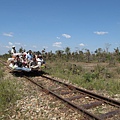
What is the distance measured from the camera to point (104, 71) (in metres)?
13.6

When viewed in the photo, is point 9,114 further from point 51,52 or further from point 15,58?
point 51,52

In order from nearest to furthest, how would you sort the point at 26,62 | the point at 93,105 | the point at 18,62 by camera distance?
1. the point at 93,105
2. the point at 18,62
3. the point at 26,62

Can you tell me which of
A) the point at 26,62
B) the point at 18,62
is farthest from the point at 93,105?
the point at 26,62

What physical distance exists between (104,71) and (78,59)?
1684cm

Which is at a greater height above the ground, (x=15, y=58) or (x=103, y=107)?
Result: (x=15, y=58)

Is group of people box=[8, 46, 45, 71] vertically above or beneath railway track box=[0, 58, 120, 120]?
above

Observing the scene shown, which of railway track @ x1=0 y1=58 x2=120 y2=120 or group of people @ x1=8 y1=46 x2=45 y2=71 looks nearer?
railway track @ x1=0 y1=58 x2=120 y2=120

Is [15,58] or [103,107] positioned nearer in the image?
[103,107]

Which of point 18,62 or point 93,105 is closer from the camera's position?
point 93,105

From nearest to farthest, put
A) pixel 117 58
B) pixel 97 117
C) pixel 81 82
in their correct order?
1. pixel 97 117
2. pixel 81 82
3. pixel 117 58

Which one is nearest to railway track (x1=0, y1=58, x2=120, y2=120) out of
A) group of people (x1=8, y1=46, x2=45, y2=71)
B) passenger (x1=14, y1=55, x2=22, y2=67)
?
group of people (x1=8, y1=46, x2=45, y2=71)

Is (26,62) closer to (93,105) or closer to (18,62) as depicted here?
(18,62)

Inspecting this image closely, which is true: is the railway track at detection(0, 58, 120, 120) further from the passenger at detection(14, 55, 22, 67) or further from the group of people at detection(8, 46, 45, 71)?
the passenger at detection(14, 55, 22, 67)

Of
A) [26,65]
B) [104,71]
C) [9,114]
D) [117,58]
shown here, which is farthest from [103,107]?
[117,58]
